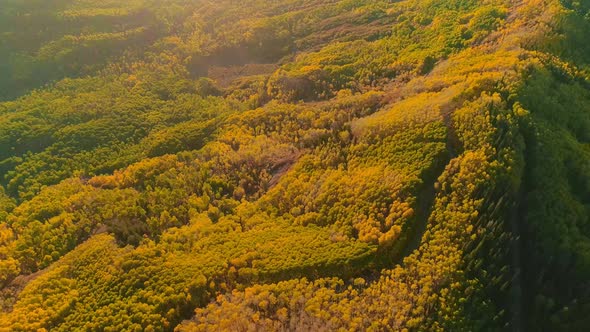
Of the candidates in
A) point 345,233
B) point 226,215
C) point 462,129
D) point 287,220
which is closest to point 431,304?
point 345,233

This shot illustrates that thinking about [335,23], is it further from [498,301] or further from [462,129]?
[498,301]

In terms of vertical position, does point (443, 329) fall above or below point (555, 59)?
below

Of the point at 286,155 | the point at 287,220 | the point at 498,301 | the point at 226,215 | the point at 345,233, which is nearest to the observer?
the point at 498,301

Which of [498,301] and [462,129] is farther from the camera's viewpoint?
[462,129]

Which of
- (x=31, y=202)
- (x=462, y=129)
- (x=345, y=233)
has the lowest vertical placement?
(x=31, y=202)

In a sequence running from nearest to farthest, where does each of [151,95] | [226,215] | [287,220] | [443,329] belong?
[443,329] → [287,220] → [226,215] → [151,95]

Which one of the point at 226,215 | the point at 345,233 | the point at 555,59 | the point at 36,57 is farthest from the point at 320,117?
the point at 36,57
